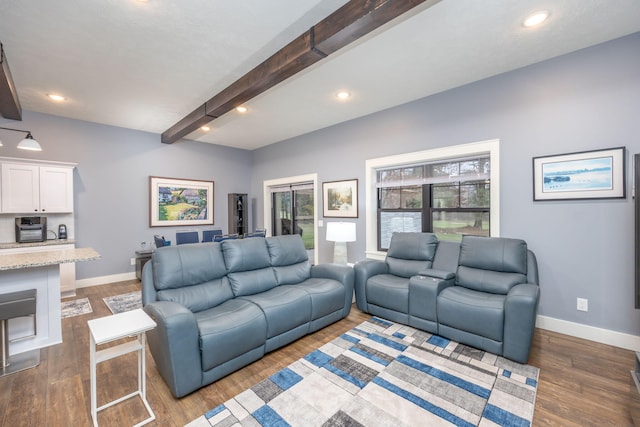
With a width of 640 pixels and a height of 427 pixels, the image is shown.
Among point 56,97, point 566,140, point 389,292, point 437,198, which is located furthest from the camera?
point 437,198

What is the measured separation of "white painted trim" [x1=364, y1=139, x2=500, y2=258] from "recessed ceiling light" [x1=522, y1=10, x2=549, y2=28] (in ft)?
4.04

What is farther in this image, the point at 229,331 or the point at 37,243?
the point at 37,243

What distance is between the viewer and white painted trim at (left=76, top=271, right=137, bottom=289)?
471 centimetres

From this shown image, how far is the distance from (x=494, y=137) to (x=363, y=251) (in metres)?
2.49

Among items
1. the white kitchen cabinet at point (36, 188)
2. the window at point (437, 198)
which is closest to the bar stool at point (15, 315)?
the white kitchen cabinet at point (36, 188)

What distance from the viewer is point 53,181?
4.23 m

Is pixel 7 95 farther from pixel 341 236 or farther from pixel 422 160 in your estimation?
pixel 422 160

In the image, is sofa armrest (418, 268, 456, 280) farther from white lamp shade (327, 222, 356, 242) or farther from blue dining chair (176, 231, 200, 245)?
blue dining chair (176, 231, 200, 245)

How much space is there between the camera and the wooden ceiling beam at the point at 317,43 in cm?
190

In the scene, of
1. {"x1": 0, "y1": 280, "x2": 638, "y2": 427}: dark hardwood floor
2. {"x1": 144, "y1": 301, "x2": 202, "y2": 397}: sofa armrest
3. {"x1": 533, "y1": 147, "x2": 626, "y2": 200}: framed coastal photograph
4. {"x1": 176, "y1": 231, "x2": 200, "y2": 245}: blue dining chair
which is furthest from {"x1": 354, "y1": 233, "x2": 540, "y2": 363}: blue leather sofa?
{"x1": 176, "y1": 231, "x2": 200, "y2": 245}: blue dining chair

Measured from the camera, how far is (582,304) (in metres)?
2.77

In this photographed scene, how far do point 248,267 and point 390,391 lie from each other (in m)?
1.80

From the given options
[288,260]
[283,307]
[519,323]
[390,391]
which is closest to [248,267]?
[288,260]

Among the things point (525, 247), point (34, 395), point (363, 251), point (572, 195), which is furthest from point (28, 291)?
point (572, 195)
